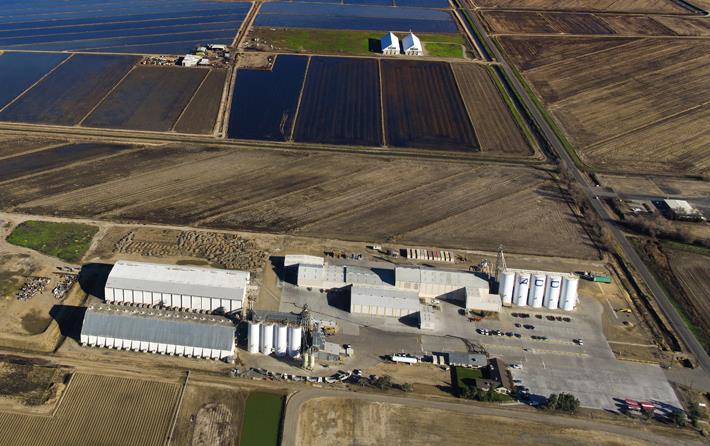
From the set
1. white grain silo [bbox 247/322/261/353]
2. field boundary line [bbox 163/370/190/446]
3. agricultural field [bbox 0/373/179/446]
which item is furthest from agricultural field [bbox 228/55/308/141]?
agricultural field [bbox 0/373/179/446]

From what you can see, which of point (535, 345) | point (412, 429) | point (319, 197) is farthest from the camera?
point (319, 197)

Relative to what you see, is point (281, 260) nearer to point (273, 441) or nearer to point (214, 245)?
point (214, 245)

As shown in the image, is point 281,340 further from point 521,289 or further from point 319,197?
point 319,197

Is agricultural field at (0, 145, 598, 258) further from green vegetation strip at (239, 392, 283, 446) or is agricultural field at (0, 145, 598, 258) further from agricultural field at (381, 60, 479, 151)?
green vegetation strip at (239, 392, 283, 446)

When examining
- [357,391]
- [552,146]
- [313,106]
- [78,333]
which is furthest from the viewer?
[313,106]

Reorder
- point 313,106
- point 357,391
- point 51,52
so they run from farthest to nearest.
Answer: point 51,52 → point 313,106 → point 357,391

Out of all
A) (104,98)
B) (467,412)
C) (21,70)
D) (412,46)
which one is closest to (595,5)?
(412,46)

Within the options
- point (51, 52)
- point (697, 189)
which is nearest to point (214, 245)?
point (697, 189)
